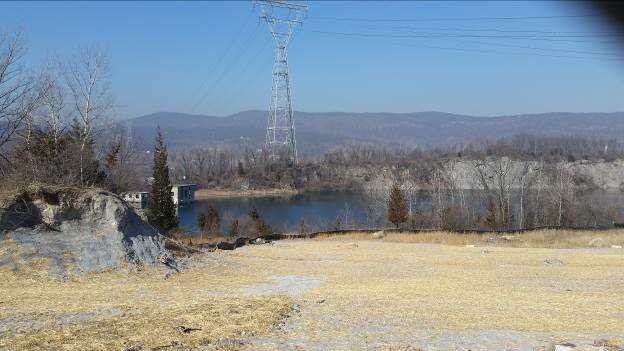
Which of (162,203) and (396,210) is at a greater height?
(162,203)

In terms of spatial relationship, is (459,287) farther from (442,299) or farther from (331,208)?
(331,208)

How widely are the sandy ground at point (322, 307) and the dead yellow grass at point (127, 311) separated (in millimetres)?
24

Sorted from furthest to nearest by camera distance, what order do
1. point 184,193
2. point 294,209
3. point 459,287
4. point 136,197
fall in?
point 184,193
point 294,209
point 136,197
point 459,287

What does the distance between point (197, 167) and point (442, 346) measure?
451 ft

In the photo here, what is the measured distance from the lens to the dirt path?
37.1 ft

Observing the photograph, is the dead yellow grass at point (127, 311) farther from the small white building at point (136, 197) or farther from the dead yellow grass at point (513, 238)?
the small white building at point (136, 197)

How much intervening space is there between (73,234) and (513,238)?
88.8ft

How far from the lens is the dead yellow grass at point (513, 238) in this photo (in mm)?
35875

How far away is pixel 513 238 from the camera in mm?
38000

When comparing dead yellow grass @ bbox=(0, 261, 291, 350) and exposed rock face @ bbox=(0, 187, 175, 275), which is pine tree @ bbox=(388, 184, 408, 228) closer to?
exposed rock face @ bbox=(0, 187, 175, 275)

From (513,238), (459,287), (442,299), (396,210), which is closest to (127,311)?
(442,299)

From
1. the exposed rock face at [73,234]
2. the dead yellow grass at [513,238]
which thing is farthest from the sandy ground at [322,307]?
the dead yellow grass at [513,238]

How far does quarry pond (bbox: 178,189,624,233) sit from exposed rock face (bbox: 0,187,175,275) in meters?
31.5

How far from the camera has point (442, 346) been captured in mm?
10820
